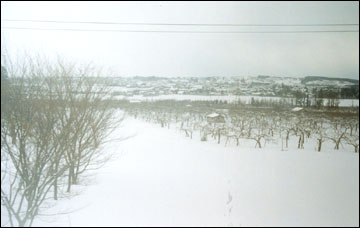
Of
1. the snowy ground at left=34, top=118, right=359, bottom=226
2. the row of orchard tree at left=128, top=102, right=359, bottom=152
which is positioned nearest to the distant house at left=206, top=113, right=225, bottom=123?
the row of orchard tree at left=128, top=102, right=359, bottom=152

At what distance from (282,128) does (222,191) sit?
762 cm

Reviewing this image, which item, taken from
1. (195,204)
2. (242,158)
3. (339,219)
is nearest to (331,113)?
(242,158)

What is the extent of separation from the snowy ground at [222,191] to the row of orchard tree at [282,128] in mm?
1365

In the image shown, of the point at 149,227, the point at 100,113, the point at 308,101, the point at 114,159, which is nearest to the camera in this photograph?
the point at 149,227

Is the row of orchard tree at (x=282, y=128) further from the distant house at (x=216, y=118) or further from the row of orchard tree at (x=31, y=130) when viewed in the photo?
the row of orchard tree at (x=31, y=130)

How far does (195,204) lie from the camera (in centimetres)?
440

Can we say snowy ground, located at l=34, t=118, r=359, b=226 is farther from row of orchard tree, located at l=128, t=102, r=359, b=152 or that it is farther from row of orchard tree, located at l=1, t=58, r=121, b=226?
row of orchard tree, located at l=128, t=102, r=359, b=152

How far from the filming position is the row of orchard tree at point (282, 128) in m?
8.88

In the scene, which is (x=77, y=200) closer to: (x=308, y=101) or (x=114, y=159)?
(x=114, y=159)

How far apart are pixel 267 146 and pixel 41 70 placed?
8854 millimetres

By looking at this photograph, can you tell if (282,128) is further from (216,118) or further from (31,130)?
(31,130)

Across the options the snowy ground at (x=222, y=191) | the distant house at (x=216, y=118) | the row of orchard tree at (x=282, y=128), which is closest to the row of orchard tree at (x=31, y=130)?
the snowy ground at (x=222, y=191)

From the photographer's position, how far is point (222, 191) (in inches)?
195

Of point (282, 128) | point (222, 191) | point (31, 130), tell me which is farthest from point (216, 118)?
point (31, 130)
